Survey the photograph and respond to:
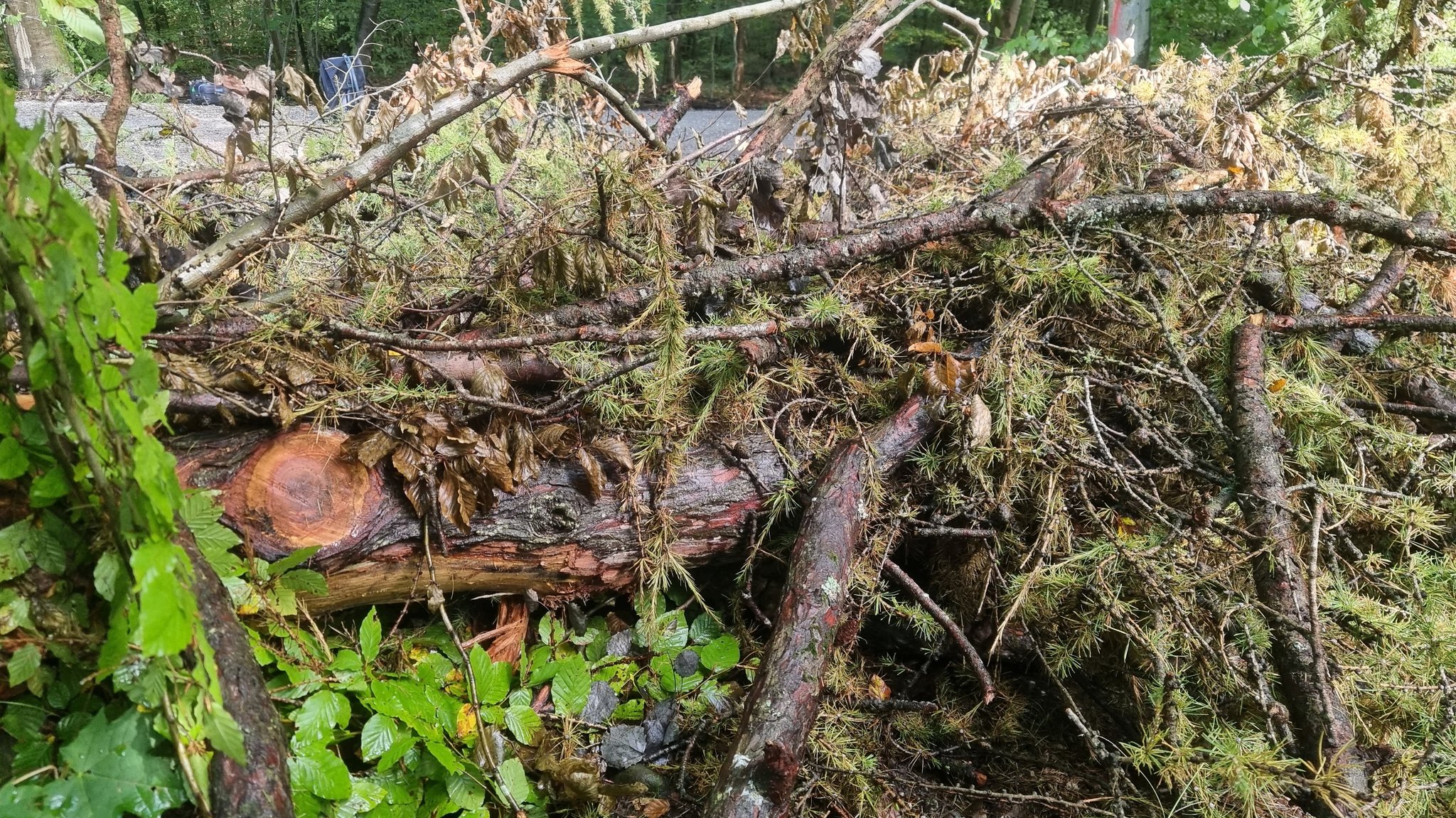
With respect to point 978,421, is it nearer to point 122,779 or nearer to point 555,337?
point 555,337

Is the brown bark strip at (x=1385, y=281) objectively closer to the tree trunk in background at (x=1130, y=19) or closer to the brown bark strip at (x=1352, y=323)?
the brown bark strip at (x=1352, y=323)

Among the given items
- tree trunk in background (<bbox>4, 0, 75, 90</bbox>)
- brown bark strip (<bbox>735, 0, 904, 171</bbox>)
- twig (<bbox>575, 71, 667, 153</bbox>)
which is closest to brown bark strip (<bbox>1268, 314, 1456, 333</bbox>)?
brown bark strip (<bbox>735, 0, 904, 171</bbox>)

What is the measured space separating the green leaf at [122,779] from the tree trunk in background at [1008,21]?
13194mm

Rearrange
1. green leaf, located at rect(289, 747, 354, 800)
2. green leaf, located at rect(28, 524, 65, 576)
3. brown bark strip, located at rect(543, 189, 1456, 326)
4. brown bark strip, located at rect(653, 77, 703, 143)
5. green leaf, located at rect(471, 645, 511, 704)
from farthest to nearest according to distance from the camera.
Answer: brown bark strip, located at rect(653, 77, 703, 143)
brown bark strip, located at rect(543, 189, 1456, 326)
green leaf, located at rect(471, 645, 511, 704)
green leaf, located at rect(289, 747, 354, 800)
green leaf, located at rect(28, 524, 65, 576)

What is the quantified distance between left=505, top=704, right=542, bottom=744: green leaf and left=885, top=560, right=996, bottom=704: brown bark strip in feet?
3.48

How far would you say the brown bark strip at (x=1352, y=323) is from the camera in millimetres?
2527

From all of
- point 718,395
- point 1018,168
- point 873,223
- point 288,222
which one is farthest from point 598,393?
point 1018,168

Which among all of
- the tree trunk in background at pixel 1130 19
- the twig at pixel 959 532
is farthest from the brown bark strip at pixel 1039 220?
the tree trunk in background at pixel 1130 19

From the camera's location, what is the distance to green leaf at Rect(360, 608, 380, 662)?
6.37 ft

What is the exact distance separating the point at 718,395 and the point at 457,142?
2930 mm

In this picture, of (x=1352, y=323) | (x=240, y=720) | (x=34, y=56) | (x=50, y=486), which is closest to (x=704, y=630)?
(x=240, y=720)

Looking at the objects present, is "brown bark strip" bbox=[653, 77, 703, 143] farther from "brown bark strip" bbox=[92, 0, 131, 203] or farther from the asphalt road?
"brown bark strip" bbox=[92, 0, 131, 203]

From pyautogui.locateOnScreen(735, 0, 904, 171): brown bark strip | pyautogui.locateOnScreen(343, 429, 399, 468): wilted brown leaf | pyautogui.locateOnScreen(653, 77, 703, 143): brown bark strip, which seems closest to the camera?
pyautogui.locateOnScreen(343, 429, 399, 468): wilted brown leaf

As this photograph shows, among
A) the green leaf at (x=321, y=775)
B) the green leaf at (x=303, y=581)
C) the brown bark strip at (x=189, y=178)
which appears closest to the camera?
the green leaf at (x=321, y=775)
